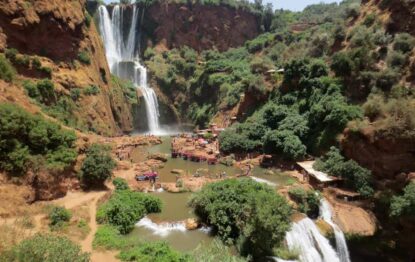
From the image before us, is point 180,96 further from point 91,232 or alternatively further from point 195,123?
point 91,232

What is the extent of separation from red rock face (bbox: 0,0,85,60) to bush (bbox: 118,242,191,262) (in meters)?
28.6

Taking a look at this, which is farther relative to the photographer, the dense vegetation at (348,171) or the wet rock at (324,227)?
the dense vegetation at (348,171)

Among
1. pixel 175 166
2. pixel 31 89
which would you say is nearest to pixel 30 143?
pixel 31 89

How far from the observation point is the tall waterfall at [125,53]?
6531cm

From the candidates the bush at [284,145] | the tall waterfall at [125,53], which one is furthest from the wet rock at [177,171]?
the tall waterfall at [125,53]

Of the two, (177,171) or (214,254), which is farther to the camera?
(177,171)

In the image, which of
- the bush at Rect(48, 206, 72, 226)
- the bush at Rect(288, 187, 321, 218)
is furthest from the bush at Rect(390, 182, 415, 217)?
the bush at Rect(48, 206, 72, 226)

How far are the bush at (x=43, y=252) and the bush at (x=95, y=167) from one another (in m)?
11.6

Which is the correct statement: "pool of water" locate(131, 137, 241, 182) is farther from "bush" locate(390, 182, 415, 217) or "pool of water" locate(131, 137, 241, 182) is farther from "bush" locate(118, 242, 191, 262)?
"bush" locate(390, 182, 415, 217)

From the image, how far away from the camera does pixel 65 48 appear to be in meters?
43.6

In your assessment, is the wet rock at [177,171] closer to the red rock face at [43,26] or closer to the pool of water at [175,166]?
the pool of water at [175,166]

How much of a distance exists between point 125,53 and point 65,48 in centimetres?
4044

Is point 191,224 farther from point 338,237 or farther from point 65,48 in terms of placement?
point 65,48

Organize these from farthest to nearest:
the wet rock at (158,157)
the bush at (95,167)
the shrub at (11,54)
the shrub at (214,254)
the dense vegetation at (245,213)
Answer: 1. the wet rock at (158,157)
2. the shrub at (11,54)
3. the bush at (95,167)
4. the dense vegetation at (245,213)
5. the shrub at (214,254)
